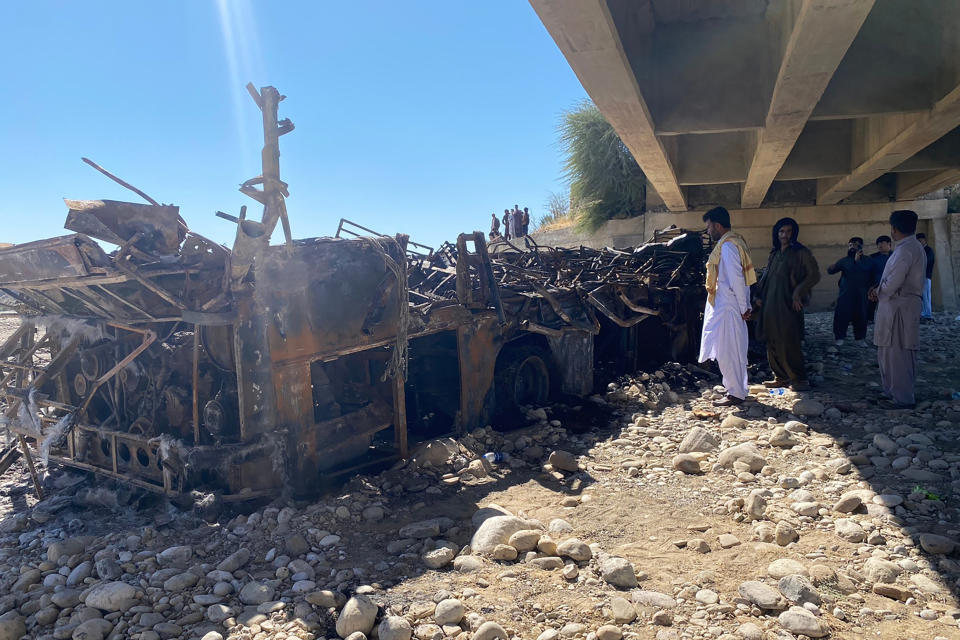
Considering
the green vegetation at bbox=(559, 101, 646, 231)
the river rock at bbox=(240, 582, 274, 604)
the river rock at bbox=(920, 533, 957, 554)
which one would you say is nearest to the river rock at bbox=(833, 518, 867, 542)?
the river rock at bbox=(920, 533, 957, 554)

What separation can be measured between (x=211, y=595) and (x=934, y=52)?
7.05 metres

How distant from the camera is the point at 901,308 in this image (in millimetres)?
5457

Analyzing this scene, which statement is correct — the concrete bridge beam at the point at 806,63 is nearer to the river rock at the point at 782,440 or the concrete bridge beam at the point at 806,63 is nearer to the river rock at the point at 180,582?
the river rock at the point at 782,440

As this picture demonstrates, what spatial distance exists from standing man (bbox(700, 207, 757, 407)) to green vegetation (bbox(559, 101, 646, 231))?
9923 millimetres

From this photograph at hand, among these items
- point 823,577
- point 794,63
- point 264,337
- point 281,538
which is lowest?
point 823,577

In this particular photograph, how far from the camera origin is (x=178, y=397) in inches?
165

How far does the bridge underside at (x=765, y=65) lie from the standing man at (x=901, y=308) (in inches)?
52.5

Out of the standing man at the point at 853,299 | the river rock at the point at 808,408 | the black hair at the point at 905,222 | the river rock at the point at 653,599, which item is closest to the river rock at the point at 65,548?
the river rock at the point at 653,599

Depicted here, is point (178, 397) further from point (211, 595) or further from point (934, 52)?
point (934, 52)

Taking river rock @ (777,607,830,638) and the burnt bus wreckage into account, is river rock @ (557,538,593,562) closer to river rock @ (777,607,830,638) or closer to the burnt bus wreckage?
river rock @ (777,607,830,638)

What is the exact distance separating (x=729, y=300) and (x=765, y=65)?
2.23 metres

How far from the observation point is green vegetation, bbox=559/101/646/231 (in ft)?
51.7

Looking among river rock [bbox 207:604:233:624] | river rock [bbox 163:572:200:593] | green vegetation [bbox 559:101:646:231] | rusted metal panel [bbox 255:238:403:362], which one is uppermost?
green vegetation [bbox 559:101:646:231]

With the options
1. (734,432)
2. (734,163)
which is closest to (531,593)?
(734,432)
